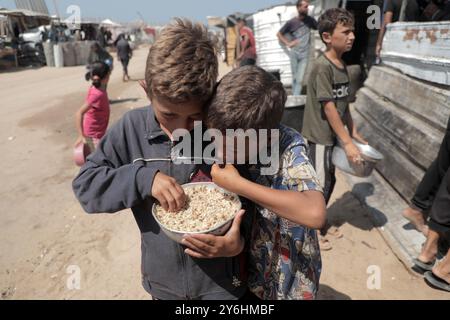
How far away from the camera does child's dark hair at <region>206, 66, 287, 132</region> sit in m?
1.25

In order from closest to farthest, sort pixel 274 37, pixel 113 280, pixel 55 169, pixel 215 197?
1. pixel 215 197
2. pixel 113 280
3. pixel 55 169
4. pixel 274 37

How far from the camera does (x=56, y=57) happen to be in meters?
20.5

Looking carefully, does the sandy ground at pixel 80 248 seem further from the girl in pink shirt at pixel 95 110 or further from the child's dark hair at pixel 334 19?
the child's dark hair at pixel 334 19

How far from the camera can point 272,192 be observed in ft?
4.18

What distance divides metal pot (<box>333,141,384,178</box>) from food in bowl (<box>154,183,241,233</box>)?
82.4 inches

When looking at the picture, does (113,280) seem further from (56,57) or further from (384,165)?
(56,57)

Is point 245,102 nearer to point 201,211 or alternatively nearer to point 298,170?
point 298,170

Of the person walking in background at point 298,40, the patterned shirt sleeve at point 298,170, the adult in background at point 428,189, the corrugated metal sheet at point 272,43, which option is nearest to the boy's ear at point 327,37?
the adult in background at point 428,189

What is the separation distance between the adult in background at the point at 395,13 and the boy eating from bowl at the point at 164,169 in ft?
16.4

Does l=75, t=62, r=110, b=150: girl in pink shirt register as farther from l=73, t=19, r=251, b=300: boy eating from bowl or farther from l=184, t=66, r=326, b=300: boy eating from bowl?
l=184, t=66, r=326, b=300: boy eating from bowl

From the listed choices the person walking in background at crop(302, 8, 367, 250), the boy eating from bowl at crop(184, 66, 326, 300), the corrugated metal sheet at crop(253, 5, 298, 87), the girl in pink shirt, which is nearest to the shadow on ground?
the person walking in background at crop(302, 8, 367, 250)

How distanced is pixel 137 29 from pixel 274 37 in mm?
44427

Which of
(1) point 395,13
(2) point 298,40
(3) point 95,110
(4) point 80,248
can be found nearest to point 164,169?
(4) point 80,248

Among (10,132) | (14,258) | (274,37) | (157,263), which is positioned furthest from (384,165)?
(10,132)
